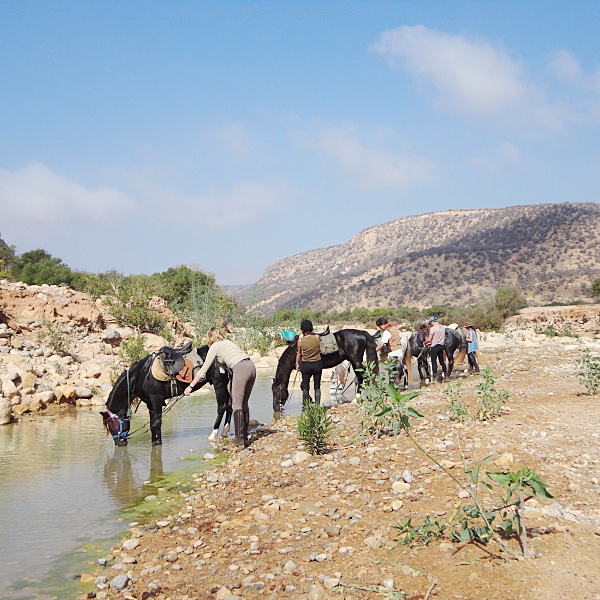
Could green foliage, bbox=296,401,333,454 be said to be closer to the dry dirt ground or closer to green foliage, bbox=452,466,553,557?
the dry dirt ground

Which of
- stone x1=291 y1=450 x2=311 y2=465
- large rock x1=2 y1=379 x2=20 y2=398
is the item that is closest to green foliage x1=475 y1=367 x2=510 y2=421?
stone x1=291 y1=450 x2=311 y2=465

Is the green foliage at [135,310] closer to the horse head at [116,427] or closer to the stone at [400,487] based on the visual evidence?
the horse head at [116,427]

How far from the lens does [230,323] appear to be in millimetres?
33312

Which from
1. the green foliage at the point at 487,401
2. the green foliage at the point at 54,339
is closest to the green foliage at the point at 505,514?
the green foliage at the point at 487,401

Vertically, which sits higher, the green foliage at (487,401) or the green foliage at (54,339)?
the green foliage at (54,339)

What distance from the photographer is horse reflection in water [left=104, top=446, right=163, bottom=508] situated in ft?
23.5

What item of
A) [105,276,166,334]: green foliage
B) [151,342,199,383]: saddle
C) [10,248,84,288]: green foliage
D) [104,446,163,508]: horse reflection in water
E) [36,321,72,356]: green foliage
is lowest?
[104,446,163,508]: horse reflection in water

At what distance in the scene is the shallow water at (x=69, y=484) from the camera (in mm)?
5102

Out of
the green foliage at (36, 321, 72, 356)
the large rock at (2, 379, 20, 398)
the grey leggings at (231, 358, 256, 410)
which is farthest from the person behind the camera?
the green foliage at (36, 321, 72, 356)

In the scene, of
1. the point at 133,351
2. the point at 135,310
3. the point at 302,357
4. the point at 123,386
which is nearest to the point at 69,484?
the point at 123,386

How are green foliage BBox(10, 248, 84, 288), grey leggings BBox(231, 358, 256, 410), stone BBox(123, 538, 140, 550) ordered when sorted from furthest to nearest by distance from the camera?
green foliage BBox(10, 248, 84, 288) < grey leggings BBox(231, 358, 256, 410) < stone BBox(123, 538, 140, 550)

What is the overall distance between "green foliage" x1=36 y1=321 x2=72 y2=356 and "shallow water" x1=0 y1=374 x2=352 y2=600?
14.6ft

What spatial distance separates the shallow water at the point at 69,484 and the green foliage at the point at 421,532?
2.60 meters

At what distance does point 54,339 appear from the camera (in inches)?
682
